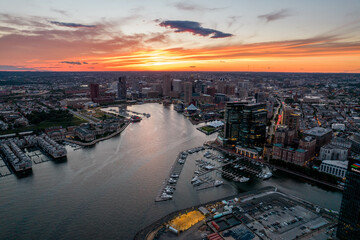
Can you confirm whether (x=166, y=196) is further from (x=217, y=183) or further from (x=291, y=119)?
(x=291, y=119)

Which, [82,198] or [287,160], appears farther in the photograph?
[287,160]

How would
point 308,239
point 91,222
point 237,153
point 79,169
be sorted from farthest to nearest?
point 237,153, point 79,169, point 91,222, point 308,239

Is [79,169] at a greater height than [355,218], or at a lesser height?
lesser

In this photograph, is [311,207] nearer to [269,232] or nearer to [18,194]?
[269,232]

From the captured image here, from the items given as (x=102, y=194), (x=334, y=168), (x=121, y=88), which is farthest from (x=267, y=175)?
(x=121, y=88)

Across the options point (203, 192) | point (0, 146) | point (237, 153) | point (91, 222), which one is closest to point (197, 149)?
point (237, 153)

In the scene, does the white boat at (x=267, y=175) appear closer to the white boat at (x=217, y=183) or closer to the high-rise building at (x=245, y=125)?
the white boat at (x=217, y=183)

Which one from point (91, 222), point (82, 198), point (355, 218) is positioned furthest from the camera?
point (82, 198)
